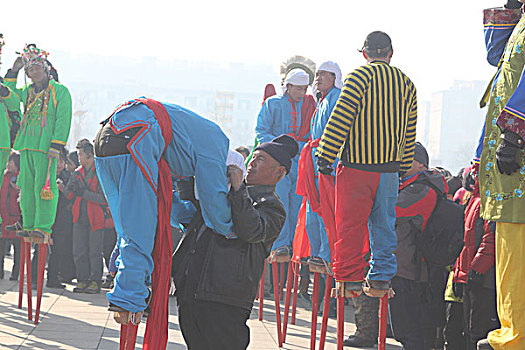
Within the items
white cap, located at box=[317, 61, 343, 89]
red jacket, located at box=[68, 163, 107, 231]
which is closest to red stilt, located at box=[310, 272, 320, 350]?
white cap, located at box=[317, 61, 343, 89]

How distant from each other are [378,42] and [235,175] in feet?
6.51

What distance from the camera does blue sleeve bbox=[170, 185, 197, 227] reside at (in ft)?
14.3

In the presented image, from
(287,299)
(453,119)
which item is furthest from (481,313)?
(453,119)

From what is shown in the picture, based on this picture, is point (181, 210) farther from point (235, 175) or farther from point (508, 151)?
point (508, 151)

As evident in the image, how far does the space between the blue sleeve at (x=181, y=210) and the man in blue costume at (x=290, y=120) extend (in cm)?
310

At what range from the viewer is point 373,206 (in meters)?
5.23

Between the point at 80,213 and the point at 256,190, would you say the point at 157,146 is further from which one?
the point at 80,213

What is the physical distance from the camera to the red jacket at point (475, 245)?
5586 mm

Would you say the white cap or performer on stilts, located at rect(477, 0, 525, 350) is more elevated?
the white cap

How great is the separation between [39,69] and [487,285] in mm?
4438

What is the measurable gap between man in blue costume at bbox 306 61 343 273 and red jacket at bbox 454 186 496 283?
102 centimetres

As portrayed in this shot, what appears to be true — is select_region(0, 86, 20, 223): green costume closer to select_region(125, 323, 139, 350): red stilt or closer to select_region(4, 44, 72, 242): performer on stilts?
select_region(4, 44, 72, 242): performer on stilts

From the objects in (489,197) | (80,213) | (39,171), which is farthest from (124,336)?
(80,213)

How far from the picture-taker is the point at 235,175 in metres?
4.00
